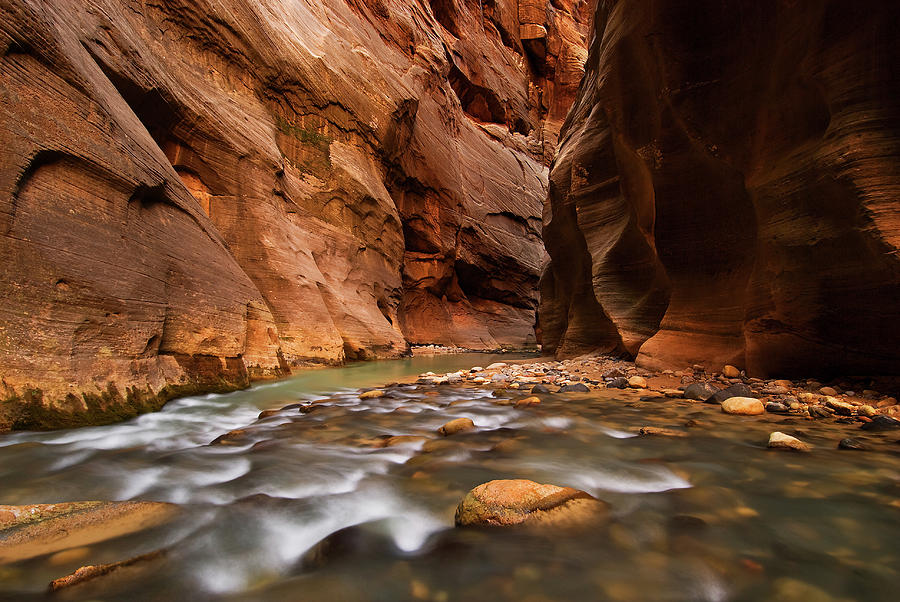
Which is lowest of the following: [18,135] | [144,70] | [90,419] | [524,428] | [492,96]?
[524,428]

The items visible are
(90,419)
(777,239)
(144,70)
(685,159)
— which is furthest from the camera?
(144,70)

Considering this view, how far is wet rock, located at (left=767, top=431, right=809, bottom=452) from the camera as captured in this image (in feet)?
8.09

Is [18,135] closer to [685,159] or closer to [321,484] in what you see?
[321,484]

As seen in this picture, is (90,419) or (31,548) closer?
(31,548)

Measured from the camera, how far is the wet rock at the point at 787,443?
2.47 metres

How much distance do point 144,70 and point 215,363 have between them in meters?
5.58

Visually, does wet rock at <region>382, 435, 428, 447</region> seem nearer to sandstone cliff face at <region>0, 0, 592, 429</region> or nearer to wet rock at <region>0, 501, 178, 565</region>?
wet rock at <region>0, 501, 178, 565</region>

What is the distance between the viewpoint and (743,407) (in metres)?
3.49

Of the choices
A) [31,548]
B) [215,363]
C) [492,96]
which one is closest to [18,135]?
[215,363]

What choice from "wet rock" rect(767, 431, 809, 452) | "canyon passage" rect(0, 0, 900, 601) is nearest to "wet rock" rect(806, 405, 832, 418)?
"canyon passage" rect(0, 0, 900, 601)

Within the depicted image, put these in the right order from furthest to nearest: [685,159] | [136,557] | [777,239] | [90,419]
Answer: [685,159]
[777,239]
[90,419]
[136,557]

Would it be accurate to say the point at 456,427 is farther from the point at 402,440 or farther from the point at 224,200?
the point at 224,200

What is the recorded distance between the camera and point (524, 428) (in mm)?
Answer: 3250

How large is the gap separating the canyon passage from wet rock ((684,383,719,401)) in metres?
0.03
